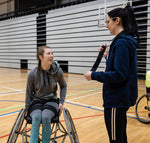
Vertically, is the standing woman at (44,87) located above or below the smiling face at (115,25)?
below

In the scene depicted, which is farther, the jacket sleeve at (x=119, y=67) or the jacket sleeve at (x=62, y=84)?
the jacket sleeve at (x=62, y=84)

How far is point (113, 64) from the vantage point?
1325 mm

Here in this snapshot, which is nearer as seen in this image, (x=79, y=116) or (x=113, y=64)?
(x=113, y=64)

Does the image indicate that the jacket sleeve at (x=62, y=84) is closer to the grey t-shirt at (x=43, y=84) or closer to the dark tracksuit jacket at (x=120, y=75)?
the grey t-shirt at (x=43, y=84)

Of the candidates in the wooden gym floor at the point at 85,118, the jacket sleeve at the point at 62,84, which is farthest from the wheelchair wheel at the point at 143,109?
the jacket sleeve at the point at 62,84

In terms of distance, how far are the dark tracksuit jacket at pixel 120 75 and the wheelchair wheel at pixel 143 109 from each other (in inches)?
70.4

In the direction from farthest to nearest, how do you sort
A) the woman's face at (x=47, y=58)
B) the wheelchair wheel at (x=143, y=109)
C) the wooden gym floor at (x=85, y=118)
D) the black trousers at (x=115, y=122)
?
the wheelchair wheel at (x=143, y=109) < the wooden gym floor at (x=85, y=118) < the woman's face at (x=47, y=58) < the black trousers at (x=115, y=122)

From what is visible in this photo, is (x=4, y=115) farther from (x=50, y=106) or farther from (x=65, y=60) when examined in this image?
(x=65, y=60)

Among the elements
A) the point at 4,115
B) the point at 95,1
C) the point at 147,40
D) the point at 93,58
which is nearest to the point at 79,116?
the point at 4,115

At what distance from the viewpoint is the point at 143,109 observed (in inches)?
129

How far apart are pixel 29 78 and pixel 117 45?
1.11 metres

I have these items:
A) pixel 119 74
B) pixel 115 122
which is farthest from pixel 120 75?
pixel 115 122

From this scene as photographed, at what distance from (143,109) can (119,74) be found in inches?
90.3

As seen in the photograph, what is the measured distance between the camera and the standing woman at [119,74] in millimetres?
1262
